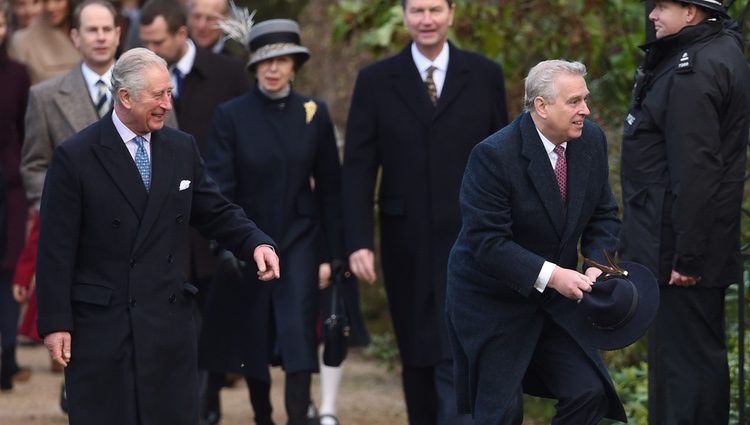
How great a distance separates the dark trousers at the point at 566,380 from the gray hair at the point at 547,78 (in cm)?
87

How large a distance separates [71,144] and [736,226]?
2.84 m

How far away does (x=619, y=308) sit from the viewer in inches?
235

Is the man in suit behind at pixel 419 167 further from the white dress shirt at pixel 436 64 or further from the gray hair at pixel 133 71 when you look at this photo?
the gray hair at pixel 133 71

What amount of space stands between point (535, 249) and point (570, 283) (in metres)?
0.38

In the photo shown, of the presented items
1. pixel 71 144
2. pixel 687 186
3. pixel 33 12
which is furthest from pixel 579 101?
pixel 33 12

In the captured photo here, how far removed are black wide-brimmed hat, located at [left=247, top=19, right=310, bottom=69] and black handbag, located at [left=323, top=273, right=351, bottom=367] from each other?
1.12m

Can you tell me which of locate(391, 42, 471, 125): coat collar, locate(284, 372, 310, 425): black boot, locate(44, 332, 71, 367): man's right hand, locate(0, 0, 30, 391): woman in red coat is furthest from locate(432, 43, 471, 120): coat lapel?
locate(0, 0, 30, 391): woman in red coat

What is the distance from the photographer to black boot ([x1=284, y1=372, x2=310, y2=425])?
802 centimetres

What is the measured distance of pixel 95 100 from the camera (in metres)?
8.20

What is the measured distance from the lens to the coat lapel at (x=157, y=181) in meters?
6.21

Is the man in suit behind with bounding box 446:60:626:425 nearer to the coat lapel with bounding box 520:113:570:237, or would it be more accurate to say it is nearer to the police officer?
the coat lapel with bounding box 520:113:570:237

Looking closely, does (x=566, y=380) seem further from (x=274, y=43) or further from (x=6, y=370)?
(x=6, y=370)

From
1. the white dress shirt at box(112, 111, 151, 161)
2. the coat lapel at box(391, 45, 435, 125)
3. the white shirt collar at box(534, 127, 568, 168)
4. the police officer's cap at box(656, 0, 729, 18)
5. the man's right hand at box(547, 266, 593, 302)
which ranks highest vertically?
the police officer's cap at box(656, 0, 729, 18)

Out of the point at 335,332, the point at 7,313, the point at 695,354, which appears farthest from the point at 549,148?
the point at 7,313
